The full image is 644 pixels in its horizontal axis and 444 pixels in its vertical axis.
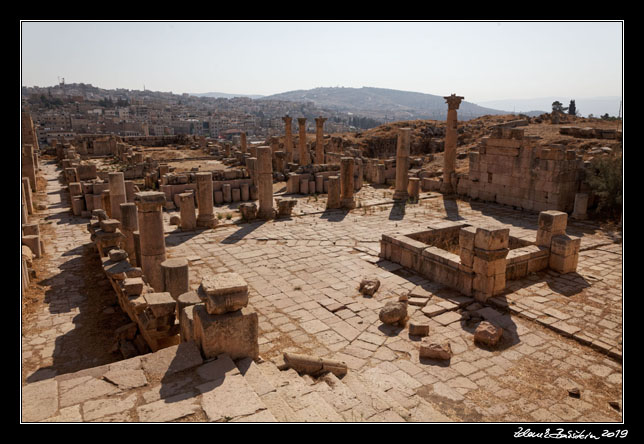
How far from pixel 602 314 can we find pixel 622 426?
12.7 feet

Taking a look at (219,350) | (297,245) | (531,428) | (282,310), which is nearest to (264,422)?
(219,350)

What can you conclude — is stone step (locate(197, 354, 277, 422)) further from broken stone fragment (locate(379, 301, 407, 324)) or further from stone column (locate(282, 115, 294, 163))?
stone column (locate(282, 115, 294, 163))

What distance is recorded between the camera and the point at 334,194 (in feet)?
55.7

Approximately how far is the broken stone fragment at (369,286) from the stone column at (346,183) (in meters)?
8.10

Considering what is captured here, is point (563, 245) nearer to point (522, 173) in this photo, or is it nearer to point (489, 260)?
point (489, 260)

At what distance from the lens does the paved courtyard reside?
583 cm

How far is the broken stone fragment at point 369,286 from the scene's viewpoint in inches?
351

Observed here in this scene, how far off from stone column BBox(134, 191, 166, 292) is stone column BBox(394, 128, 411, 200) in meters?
11.8

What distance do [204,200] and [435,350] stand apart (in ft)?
32.7

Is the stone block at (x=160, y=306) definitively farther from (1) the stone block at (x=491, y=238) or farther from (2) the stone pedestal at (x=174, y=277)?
(1) the stone block at (x=491, y=238)

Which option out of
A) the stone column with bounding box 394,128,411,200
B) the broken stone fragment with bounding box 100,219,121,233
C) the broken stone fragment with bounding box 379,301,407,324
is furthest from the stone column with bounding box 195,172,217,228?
the broken stone fragment with bounding box 379,301,407,324

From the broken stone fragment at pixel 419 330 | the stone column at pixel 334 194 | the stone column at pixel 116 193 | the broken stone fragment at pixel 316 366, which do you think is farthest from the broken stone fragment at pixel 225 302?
the stone column at pixel 334 194

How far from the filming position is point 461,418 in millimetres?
5273

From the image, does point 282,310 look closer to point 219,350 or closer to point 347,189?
point 219,350
